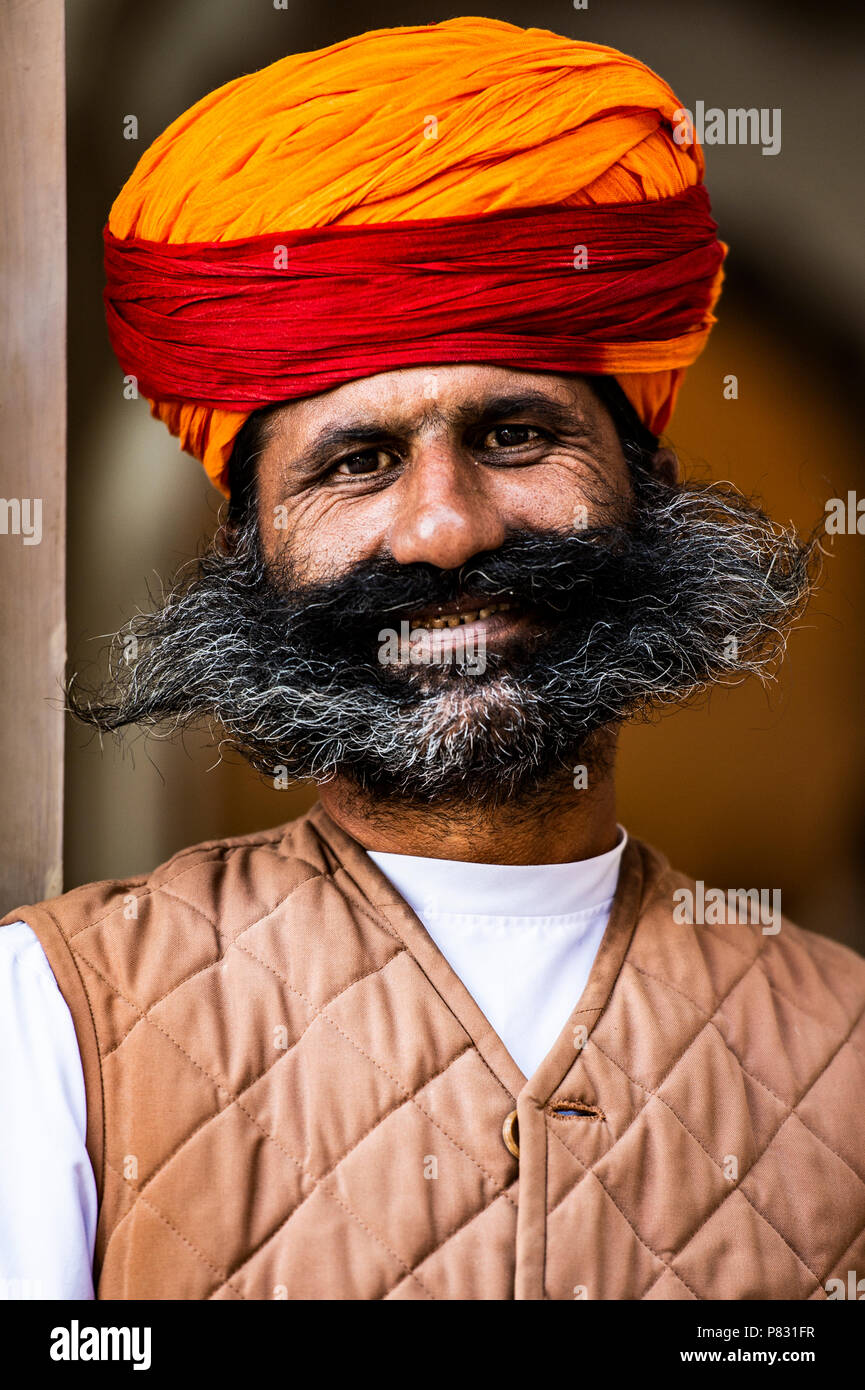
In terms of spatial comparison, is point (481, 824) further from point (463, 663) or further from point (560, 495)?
point (560, 495)

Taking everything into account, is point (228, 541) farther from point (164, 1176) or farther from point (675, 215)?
point (164, 1176)

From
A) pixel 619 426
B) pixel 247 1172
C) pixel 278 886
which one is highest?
pixel 619 426

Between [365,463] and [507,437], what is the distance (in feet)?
0.61

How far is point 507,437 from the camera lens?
5.17ft

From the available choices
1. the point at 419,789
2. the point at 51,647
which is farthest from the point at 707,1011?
the point at 51,647

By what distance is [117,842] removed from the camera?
2250mm

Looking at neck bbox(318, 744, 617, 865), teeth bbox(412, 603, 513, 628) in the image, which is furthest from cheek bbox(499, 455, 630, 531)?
neck bbox(318, 744, 617, 865)

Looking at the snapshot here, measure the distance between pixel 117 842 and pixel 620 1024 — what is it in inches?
43.7

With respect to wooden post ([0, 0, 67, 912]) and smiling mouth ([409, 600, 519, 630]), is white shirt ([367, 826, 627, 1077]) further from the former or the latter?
wooden post ([0, 0, 67, 912])

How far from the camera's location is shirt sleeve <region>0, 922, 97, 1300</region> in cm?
126

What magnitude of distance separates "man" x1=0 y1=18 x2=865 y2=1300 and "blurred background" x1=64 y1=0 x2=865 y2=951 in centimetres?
53

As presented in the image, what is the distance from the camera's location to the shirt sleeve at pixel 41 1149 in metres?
1.26

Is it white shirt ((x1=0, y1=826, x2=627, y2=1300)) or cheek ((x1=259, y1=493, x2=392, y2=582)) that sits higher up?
cheek ((x1=259, y1=493, x2=392, y2=582))

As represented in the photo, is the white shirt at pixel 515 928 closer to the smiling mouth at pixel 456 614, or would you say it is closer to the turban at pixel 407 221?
the smiling mouth at pixel 456 614
